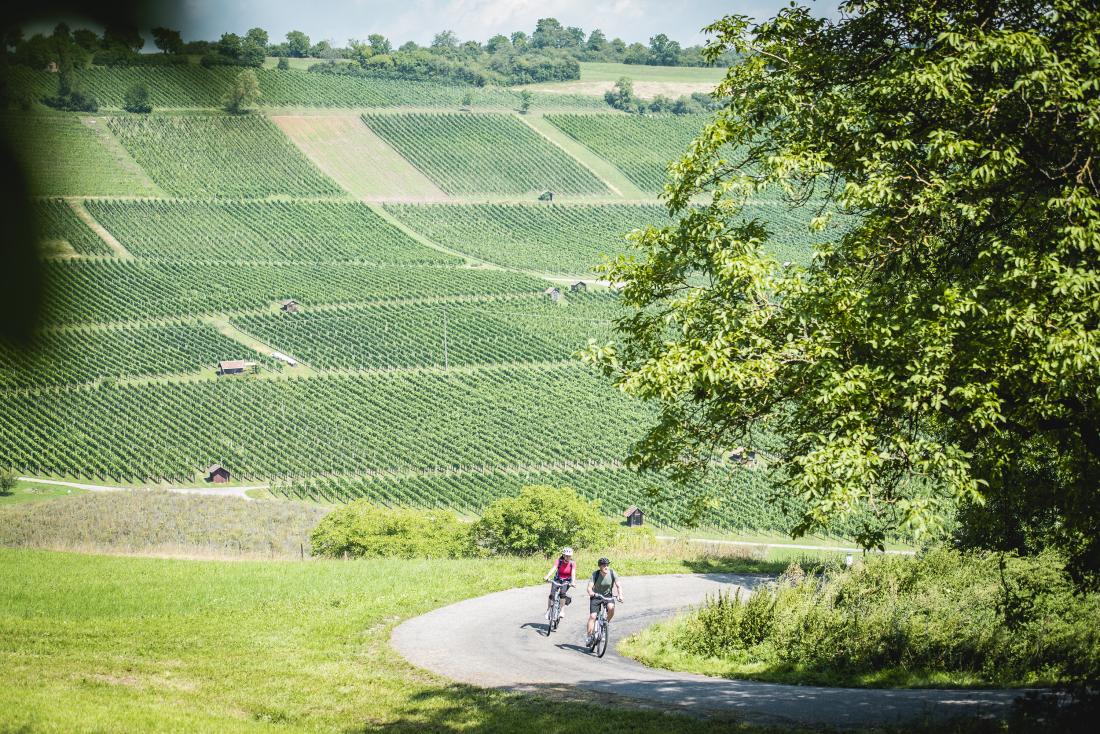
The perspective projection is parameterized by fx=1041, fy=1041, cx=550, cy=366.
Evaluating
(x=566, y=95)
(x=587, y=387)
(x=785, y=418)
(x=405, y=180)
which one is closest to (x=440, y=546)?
(x=785, y=418)

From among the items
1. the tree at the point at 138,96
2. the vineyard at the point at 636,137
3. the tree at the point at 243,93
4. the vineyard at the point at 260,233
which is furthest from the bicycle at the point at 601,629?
the vineyard at the point at 636,137

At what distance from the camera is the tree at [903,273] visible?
920cm

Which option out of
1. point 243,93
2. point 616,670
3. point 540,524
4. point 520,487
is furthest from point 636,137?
point 243,93

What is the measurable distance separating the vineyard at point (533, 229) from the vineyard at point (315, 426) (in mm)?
37671

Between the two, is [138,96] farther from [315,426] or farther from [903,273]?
[315,426]

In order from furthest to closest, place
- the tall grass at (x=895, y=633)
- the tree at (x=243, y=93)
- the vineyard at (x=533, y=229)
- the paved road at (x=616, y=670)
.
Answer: the vineyard at (x=533, y=229)
the tall grass at (x=895, y=633)
the paved road at (x=616, y=670)
the tree at (x=243, y=93)

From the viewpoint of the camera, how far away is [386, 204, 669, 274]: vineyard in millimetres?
121787

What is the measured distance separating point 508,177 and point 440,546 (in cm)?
12003

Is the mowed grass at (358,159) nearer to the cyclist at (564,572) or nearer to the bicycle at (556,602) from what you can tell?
the cyclist at (564,572)

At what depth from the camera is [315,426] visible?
74.4 metres

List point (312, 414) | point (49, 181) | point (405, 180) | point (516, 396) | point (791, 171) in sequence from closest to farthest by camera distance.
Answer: point (49, 181) < point (791, 171) < point (312, 414) < point (516, 396) < point (405, 180)

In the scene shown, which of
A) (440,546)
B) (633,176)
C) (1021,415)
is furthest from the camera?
(633,176)

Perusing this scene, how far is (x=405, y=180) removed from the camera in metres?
144

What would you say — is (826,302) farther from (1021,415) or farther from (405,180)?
(405,180)
